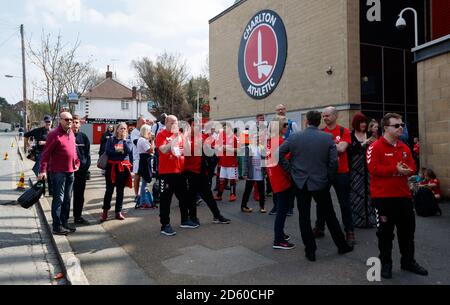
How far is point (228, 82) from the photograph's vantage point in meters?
22.6

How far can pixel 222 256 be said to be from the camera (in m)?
5.11

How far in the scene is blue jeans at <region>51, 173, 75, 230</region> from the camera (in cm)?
628

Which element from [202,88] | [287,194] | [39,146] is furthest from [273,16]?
[202,88]

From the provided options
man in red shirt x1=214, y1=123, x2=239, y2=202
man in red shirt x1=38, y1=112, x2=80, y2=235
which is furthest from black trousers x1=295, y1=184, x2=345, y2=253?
man in red shirt x1=214, y1=123, x2=239, y2=202

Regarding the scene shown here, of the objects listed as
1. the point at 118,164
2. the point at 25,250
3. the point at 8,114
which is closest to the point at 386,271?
the point at 118,164

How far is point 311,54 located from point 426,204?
9.82 meters

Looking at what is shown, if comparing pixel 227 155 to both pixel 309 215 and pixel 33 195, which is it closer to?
pixel 33 195

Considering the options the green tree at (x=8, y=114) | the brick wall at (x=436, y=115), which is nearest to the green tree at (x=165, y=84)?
the brick wall at (x=436, y=115)

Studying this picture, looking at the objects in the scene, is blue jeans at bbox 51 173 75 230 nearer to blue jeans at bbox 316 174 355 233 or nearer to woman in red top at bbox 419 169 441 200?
blue jeans at bbox 316 174 355 233

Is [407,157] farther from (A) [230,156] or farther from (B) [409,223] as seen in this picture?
(A) [230,156]

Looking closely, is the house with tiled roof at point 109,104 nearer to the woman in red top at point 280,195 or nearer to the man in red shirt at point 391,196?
the woman in red top at point 280,195

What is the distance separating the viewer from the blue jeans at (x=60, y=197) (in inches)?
247

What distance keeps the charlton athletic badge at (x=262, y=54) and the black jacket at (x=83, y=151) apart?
39.5 feet
